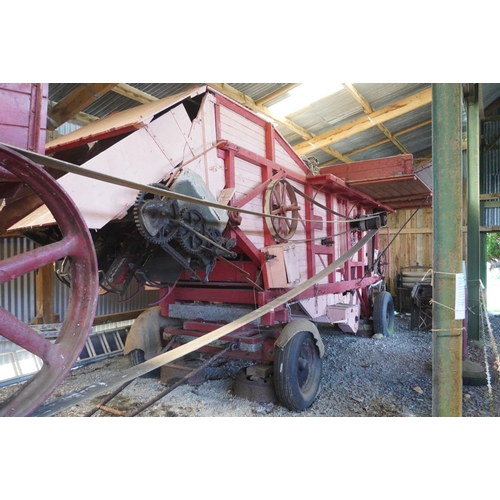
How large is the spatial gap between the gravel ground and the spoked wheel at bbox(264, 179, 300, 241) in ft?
6.20

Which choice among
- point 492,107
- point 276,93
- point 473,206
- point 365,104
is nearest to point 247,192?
point 276,93

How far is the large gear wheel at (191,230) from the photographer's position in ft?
9.27

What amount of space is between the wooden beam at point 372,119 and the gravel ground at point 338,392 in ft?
15.6

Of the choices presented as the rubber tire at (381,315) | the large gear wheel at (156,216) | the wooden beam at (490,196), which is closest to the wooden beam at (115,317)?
the large gear wheel at (156,216)

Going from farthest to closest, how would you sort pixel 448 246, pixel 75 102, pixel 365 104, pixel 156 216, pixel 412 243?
Result: pixel 412 243
pixel 365 104
pixel 75 102
pixel 156 216
pixel 448 246

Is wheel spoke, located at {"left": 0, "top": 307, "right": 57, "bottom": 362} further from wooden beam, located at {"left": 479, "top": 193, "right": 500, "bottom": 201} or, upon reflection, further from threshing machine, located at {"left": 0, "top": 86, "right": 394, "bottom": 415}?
wooden beam, located at {"left": 479, "top": 193, "right": 500, "bottom": 201}

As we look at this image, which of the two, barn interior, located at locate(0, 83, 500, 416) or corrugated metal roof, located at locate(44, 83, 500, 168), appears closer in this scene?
barn interior, located at locate(0, 83, 500, 416)

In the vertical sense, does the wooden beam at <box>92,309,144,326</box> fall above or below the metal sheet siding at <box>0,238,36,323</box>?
below

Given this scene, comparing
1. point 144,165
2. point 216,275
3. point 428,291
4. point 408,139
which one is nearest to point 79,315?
point 144,165

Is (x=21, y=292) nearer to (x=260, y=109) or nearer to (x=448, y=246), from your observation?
(x=260, y=109)

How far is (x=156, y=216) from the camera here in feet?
A: 8.65

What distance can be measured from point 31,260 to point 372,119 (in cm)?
754

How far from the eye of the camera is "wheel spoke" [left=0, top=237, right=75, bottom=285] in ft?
4.69

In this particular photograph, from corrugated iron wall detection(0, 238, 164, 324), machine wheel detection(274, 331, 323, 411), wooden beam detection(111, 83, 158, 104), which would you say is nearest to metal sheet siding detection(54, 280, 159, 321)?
corrugated iron wall detection(0, 238, 164, 324)
